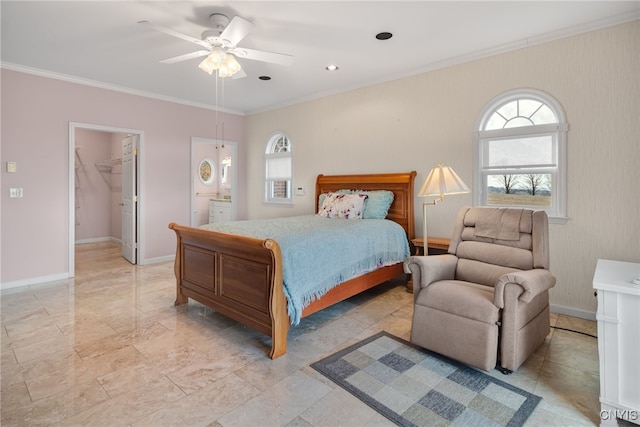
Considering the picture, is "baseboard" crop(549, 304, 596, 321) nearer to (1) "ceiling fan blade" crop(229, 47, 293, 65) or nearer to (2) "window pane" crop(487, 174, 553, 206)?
(2) "window pane" crop(487, 174, 553, 206)

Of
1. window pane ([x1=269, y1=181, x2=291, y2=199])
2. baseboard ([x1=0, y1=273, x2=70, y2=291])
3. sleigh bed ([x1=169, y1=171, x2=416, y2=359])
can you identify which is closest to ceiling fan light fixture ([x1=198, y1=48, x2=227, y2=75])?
sleigh bed ([x1=169, y1=171, x2=416, y2=359])

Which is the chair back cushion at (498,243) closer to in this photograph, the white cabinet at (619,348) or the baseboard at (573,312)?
the white cabinet at (619,348)

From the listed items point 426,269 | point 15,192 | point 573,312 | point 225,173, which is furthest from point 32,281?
point 573,312

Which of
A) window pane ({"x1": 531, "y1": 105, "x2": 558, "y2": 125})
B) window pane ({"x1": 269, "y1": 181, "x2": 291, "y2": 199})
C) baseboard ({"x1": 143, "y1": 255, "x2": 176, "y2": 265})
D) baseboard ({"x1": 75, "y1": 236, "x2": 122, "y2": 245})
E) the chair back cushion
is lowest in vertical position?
baseboard ({"x1": 143, "y1": 255, "x2": 176, "y2": 265})

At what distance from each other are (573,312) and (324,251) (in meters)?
2.51

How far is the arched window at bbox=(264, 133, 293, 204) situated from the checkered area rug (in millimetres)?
3795

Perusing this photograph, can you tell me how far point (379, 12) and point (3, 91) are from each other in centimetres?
444

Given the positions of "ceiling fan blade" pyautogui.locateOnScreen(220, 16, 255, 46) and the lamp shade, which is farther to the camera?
the lamp shade

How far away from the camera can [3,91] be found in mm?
3953

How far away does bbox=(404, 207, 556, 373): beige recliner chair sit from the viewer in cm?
214

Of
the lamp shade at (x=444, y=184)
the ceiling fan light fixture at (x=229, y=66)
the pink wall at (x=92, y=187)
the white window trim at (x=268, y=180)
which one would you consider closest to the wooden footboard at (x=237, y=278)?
the ceiling fan light fixture at (x=229, y=66)

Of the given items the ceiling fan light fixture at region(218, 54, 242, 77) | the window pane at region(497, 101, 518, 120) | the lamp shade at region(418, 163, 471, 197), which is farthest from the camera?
the window pane at region(497, 101, 518, 120)

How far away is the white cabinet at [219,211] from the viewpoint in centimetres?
696

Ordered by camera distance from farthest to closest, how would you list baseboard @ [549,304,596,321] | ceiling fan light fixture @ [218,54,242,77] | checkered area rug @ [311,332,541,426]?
1. baseboard @ [549,304,596,321]
2. ceiling fan light fixture @ [218,54,242,77]
3. checkered area rug @ [311,332,541,426]
